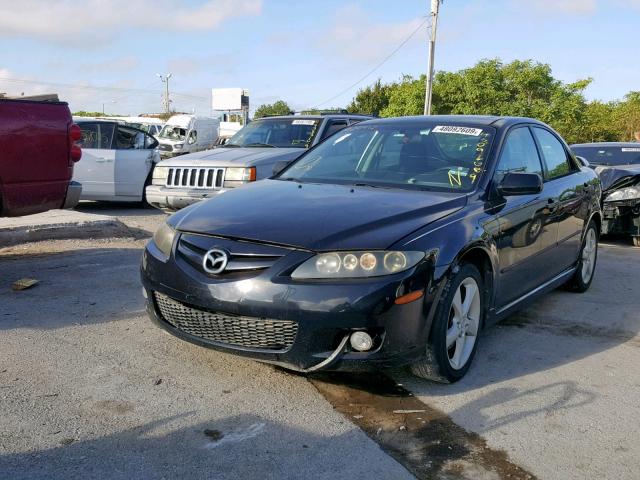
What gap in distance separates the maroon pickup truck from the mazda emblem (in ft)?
9.40

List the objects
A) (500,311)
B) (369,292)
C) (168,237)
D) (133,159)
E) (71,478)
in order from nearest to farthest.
A: 1. (71,478)
2. (369,292)
3. (168,237)
4. (500,311)
5. (133,159)

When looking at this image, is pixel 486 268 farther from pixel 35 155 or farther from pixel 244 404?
pixel 35 155

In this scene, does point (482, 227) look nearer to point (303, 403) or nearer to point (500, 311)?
point (500, 311)

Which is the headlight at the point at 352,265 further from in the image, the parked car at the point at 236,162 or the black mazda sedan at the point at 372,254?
the parked car at the point at 236,162

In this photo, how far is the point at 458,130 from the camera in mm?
4805

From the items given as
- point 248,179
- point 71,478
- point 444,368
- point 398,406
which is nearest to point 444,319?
point 444,368

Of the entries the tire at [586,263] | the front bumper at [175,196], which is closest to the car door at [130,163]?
the front bumper at [175,196]

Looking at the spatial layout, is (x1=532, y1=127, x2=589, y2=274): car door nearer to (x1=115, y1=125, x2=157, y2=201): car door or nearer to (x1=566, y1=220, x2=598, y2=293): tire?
(x1=566, y1=220, x2=598, y2=293): tire

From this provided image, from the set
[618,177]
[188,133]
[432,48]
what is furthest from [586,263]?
[188,133]

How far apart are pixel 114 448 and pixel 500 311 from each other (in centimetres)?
267

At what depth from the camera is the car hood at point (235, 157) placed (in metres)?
8.21

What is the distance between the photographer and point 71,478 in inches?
105

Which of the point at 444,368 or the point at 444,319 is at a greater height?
the point at 444,319

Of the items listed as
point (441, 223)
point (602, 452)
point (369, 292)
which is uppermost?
point (441, 223)
